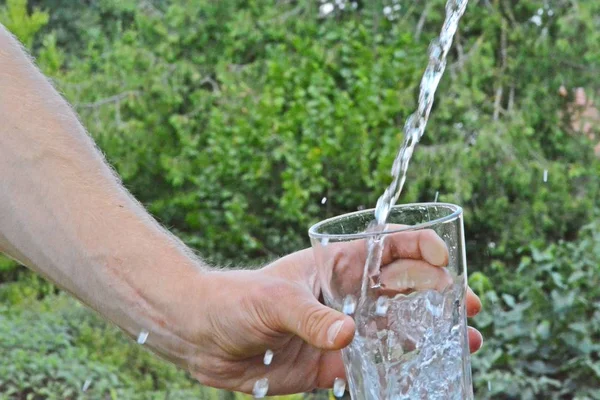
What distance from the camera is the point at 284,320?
1.21 metres

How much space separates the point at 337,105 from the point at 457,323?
3422 millimetres

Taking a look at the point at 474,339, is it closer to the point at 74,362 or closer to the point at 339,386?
the point at 339,386

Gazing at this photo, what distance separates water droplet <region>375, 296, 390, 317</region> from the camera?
1140 millimetres

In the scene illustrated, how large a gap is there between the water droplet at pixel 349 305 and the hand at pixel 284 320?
0.6 inches

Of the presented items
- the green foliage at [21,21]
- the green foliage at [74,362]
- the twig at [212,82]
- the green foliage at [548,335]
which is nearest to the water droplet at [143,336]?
the green foliage at [74,362]

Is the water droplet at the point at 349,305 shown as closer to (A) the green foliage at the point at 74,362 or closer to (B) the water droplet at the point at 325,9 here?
(A) the green foliage at the point at 74,362

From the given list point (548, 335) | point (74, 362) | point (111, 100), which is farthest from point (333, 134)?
point (74, 362)

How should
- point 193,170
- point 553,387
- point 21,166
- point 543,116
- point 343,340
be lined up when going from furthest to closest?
point 193,170 → point 543,116 → point 553,387 → point 21,166 → point 343,340

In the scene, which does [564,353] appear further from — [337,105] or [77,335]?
[77,335]

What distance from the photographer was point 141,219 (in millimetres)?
1399

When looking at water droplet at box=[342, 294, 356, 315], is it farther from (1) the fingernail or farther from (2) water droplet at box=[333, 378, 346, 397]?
(2) water droplet at box=[333, 378, 346, 397]

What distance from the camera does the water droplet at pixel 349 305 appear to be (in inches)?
45.3

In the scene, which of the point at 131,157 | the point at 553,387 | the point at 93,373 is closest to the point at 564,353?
the point at 553,387

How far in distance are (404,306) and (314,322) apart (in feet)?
0.37
